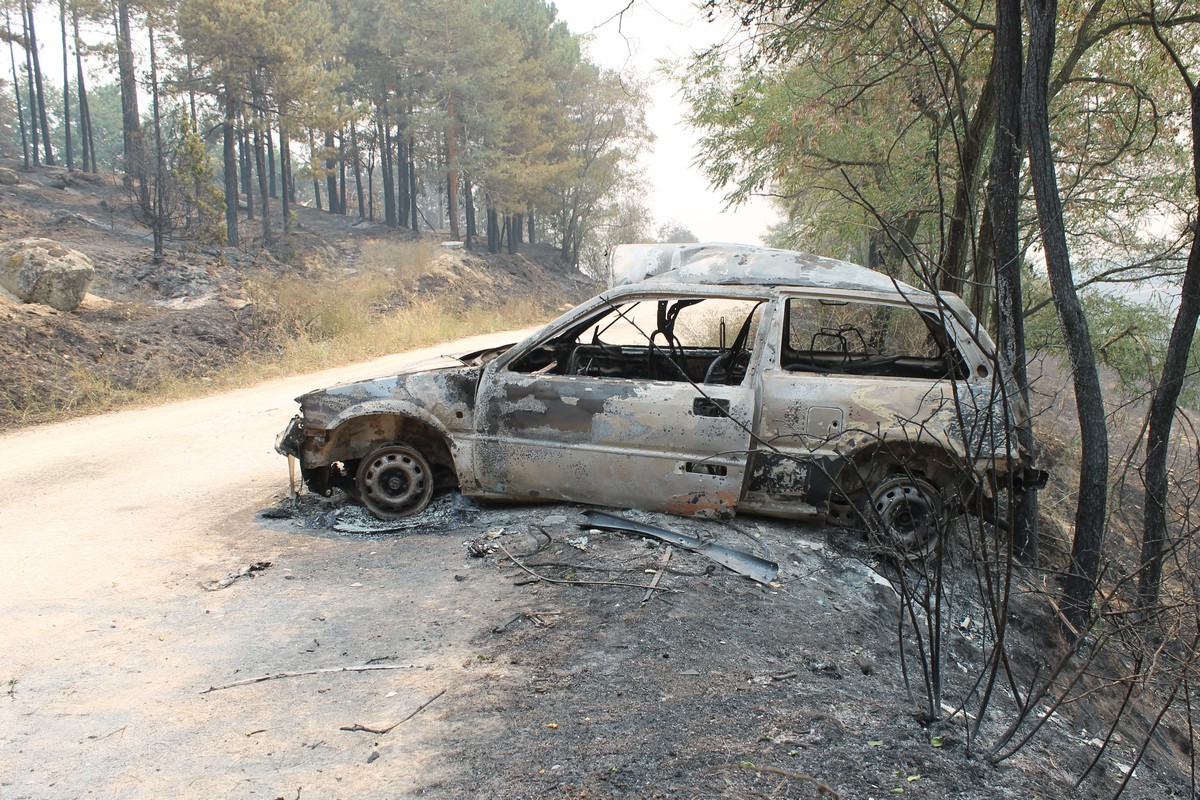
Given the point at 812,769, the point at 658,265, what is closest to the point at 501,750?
the point at 812,769

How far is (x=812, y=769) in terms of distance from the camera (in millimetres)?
2584

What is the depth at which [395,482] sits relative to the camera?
5.48 m

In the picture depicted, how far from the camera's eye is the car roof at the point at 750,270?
202 inches

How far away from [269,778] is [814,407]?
3.63m

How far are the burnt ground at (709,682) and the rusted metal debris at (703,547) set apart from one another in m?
0.08

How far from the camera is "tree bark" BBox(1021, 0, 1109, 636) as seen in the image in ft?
16.1

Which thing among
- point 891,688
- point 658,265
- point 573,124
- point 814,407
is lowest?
point 891,688

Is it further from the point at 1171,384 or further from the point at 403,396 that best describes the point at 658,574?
the point at 1171,384

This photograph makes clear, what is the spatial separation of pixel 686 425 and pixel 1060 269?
2662 mm

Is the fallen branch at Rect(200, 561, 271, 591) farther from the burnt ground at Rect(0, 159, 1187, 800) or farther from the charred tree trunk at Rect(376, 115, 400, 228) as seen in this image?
the charred tree trunk at Rect(376, 115, 400, 228)

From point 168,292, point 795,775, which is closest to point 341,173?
point 168,292

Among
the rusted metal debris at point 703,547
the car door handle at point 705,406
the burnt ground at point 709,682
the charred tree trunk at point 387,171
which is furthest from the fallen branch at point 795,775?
the charred tree trunk at point 387,171

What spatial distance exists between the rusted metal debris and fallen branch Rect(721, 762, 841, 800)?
185 centimetres

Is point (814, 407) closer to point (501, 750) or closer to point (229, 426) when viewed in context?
point (501, 750)
